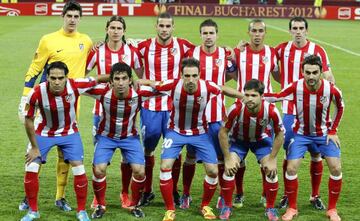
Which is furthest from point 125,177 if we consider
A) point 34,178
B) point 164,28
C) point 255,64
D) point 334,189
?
point 334,189

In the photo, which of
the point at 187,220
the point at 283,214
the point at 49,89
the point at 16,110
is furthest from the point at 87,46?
the point at 16,110

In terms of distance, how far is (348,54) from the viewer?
79.3ft

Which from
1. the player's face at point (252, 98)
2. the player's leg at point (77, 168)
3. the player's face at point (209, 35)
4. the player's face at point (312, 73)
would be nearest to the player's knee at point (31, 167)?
the player's leg at point (77, 168)

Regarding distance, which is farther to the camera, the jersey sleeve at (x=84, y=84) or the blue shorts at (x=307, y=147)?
the blue shorts at (x=307, y=147)

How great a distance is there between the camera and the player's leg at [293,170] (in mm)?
8438

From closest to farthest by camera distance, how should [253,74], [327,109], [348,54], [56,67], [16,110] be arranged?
[56,67], [327,109], [253,74], [16,110], [348,54]

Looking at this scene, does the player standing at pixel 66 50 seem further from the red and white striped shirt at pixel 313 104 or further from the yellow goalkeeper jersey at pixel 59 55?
the red and white striped shirt at pixel 313 104

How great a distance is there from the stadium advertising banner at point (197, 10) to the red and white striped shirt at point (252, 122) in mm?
30174

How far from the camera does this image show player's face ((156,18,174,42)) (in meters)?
9.05

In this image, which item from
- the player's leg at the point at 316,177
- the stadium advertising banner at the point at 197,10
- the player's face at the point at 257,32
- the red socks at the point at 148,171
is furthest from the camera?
the stadium advertising banner at the point at 197,10

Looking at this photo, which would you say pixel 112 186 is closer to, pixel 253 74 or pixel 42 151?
pixel 42 151

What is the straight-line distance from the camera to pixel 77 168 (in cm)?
826

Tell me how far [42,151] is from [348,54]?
685 inches

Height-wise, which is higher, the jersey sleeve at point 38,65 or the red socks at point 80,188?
the jersey sleeve at point 38,65
